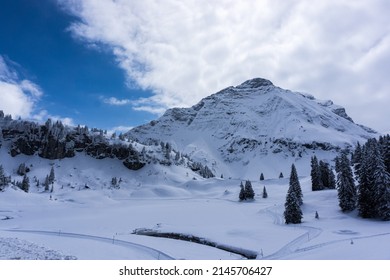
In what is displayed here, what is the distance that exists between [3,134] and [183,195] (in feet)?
448

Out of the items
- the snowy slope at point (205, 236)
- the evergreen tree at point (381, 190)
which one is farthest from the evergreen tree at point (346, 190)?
the evergreen tree at point (381, 190)

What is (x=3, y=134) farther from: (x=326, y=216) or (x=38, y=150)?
(x=326, y=216)

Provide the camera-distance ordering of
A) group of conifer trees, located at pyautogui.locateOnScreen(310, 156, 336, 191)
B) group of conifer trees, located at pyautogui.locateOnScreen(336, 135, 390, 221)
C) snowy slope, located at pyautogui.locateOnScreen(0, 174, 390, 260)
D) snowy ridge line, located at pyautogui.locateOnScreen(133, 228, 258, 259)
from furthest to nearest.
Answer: group of conifer trees, located at pyautogui.locateOnScreen(310, 156, 336, 191) < group of conifer trees, located at pyautogui.locateOnScreen(336, 135, 390, 221) < snowy ridge line, located at pyautogui.locateOnScreen(133, 228, 258, 259) < snowy slope, located at pyautogui.locateOnScreen(0, 174, 390, 260)

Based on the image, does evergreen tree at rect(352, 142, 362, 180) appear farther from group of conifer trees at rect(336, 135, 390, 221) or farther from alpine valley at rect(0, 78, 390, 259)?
alpine valley at rect(0, 78, 390, 259)

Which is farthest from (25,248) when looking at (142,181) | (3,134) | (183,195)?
(3,134)

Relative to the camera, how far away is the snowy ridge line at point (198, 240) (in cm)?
3310

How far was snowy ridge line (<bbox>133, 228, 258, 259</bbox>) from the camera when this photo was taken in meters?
33.1

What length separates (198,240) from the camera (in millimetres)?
40750

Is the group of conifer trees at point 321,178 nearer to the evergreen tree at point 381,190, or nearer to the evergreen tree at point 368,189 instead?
the evergreen tree at point 368,189

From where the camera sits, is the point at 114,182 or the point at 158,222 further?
the point at 114,182

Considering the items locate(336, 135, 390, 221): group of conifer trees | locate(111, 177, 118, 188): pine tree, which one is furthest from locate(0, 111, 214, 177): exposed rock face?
locate(336, 135, 390, 221): group of conifer trees

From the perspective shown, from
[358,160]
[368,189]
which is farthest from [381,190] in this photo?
[358,160]

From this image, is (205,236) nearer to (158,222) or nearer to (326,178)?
(158,222)

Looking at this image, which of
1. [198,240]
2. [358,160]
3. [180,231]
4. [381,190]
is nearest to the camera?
[198,240]
